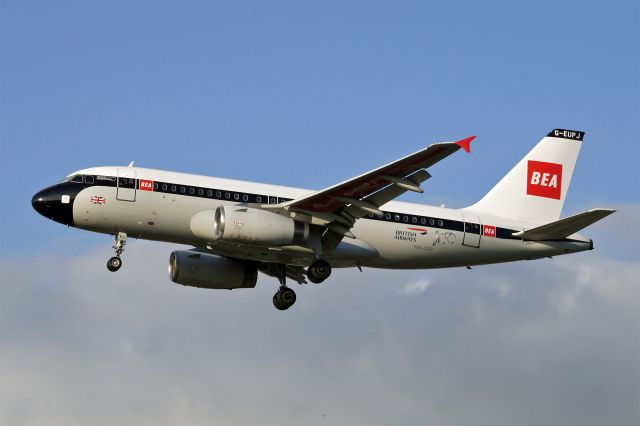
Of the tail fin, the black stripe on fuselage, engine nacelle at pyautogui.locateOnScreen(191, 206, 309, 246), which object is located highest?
the tail fin

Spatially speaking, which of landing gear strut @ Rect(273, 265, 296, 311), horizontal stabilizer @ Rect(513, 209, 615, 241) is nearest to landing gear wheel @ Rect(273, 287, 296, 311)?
landing gear strut @ Rect(273, 265, 296, 311)

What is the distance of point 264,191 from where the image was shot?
43781 mm

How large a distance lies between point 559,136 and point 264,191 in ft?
49.2

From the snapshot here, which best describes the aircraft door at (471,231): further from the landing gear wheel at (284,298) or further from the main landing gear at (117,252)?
the main landing gear at (117,252)

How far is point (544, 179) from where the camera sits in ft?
166

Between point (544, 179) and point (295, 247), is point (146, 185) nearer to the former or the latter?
point (295, 247)

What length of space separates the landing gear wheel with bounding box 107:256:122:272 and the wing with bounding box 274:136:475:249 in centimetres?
628

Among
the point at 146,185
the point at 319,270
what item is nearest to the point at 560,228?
the point at 319,270

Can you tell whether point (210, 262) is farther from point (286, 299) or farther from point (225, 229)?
point (225, 229)

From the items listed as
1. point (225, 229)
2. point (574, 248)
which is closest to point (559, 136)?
point (574, 248)

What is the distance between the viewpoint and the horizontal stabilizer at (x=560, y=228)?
44.4m

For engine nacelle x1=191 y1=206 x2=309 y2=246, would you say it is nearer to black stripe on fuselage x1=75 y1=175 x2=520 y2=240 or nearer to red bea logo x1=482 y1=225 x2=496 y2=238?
black stripe on fuselage x1=75 y1=175 x2=520 y2=240

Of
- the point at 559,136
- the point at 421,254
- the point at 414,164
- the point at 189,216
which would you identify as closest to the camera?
the point at 414,164

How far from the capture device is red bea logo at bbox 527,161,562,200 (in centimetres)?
4994
